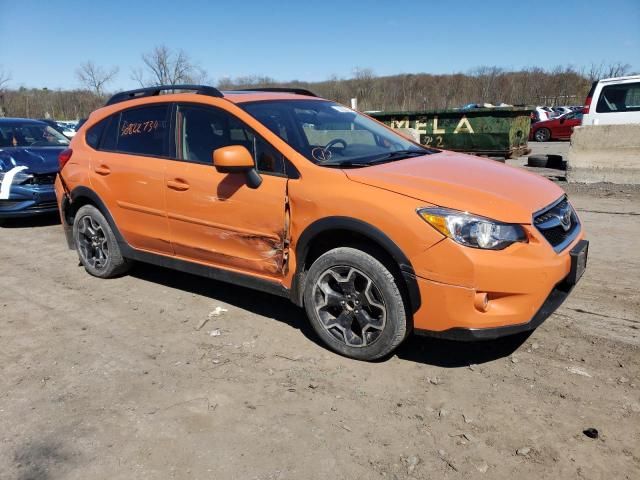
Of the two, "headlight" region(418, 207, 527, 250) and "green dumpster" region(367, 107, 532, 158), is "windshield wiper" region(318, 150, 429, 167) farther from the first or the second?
"green dumpster" region(367, 107, 532, 158)

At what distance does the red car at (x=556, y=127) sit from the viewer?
2230 cm

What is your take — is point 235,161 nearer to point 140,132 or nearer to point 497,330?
point 140,132

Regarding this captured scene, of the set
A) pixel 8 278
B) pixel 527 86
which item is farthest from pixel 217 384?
pixel 527 86

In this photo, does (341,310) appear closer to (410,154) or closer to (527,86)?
(410,154)

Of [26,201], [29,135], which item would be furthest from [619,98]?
[29,135]

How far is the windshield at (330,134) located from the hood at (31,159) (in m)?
4.87

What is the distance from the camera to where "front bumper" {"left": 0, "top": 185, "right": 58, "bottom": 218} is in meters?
7.46

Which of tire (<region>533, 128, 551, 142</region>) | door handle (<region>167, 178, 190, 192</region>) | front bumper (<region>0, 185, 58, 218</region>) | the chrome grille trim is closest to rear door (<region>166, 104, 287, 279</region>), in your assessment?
door handle (<region>167, 178, 190, 192</region>)

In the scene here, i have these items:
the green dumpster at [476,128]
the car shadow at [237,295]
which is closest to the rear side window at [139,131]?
the car shadow at [237,295]

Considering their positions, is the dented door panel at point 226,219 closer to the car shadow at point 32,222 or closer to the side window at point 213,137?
the side window at point 213,137

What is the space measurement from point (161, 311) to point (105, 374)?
1.06m

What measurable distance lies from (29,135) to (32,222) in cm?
143

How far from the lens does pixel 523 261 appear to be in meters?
2.91

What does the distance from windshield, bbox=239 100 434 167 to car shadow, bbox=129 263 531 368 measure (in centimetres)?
132
